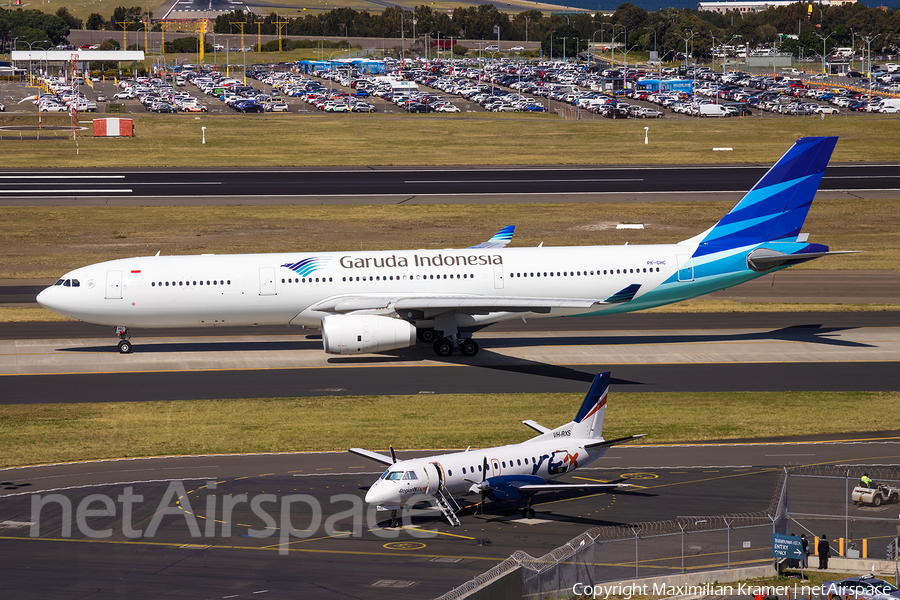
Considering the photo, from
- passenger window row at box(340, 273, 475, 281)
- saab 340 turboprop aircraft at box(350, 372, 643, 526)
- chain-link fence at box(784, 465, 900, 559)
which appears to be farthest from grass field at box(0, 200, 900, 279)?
chain-link fence at box(784, 465, 900, 559)

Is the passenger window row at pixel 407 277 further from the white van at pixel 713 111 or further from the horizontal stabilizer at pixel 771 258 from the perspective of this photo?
the white van at pixel 713 111

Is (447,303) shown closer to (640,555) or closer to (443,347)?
(443,347)

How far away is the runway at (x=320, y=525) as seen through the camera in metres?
27.4

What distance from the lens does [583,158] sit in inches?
4963

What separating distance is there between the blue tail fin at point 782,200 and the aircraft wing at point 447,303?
424 inches

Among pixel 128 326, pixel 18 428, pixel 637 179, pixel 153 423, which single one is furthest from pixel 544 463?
pixel 637 179

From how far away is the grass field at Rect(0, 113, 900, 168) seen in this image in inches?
4892

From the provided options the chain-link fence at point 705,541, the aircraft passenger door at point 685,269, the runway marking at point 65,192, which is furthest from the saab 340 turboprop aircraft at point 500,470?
the runway marking at point 65,192

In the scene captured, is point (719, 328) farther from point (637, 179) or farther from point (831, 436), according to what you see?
point (637, 179)

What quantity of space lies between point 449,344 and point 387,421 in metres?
12.2

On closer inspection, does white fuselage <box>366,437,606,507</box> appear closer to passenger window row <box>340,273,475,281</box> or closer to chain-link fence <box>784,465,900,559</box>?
chain-link fence <box>784,465,900,559</box>

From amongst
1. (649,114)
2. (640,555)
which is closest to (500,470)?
(640,555)

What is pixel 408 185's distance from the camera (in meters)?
107

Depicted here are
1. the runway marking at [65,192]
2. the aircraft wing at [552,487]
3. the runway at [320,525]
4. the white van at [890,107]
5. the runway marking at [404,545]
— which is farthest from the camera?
the white van at [890,107]
